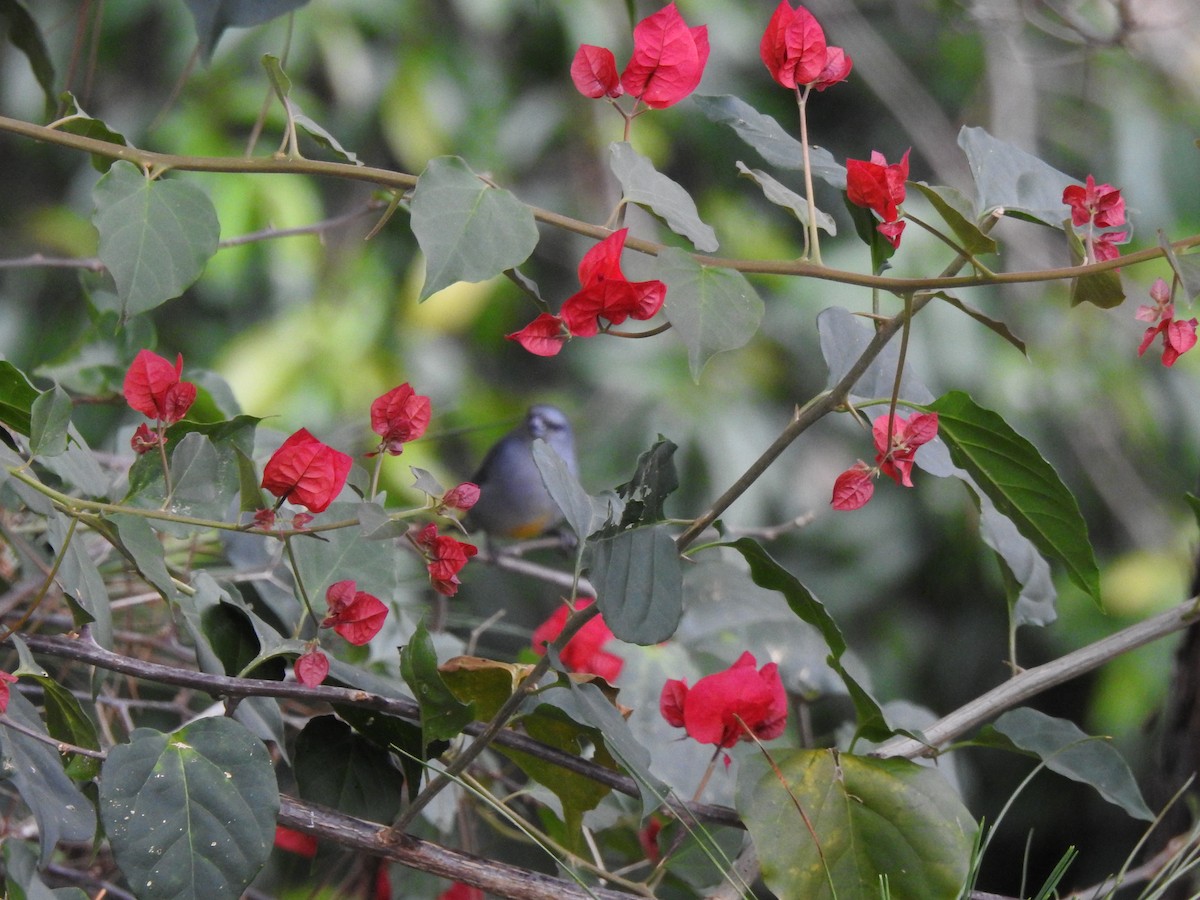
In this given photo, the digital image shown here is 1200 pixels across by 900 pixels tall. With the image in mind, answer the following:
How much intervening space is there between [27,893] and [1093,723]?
7.76 ft

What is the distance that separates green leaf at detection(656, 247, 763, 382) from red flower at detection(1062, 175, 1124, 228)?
0.17 m

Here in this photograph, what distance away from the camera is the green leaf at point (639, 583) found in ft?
1.99

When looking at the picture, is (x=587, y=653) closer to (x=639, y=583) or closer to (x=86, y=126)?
(x=639, y=583)

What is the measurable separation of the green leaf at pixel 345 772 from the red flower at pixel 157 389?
20 centimetres

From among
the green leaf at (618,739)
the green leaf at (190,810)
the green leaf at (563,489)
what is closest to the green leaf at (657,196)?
the green leaf at (563,489)

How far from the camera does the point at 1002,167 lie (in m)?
0.69

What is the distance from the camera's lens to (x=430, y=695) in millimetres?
632

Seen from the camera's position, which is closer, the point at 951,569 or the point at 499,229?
the point at 499,229

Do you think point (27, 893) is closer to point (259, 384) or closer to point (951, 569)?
point (259, 384)

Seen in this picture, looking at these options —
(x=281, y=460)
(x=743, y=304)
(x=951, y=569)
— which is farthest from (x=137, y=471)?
(x=951, y=569)

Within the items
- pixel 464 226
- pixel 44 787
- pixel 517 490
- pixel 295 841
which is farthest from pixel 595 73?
pixel 517 490

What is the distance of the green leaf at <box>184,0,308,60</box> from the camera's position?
2.83ft

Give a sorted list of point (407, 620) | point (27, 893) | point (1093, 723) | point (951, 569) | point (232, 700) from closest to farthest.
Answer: point (27, 893) → point (232, 700) → point (407, 620) → point (1093, 723) → point (951, 569)

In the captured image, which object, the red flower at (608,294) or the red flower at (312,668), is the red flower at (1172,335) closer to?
the red flower at (608,294)
